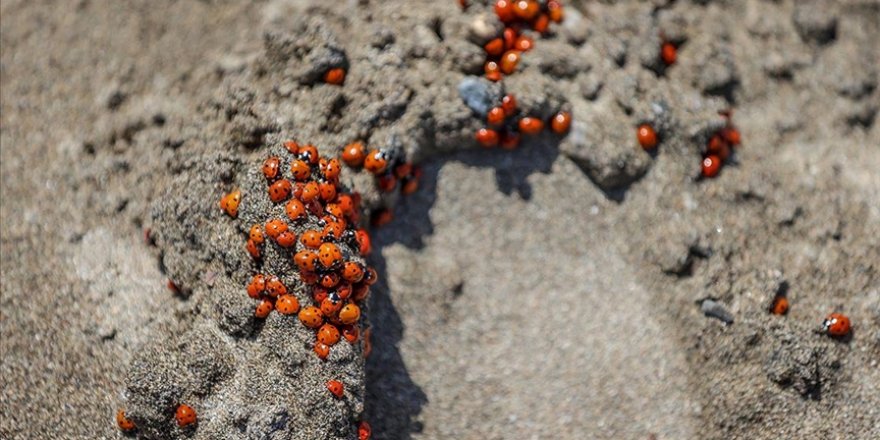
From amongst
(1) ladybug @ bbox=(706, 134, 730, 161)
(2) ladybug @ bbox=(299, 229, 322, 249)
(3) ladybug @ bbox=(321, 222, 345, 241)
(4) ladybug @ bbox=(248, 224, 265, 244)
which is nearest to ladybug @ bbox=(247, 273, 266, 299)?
(4) ladybug @ bbox=(248, 224, 265, 244)

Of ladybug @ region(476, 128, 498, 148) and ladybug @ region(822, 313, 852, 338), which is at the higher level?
ladybug @ region(476, 128, 498, 148)

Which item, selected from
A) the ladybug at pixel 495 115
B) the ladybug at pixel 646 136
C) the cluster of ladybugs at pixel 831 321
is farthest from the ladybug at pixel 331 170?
the cluster of ladybugs at pixel 831 321

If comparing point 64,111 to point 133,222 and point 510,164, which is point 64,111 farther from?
point 510,164

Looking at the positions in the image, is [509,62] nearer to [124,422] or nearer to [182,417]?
[182,417]

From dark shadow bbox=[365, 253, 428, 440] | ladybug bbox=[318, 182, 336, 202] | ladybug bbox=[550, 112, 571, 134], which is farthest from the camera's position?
ladybug bbox=[550, 112, 571, 134]

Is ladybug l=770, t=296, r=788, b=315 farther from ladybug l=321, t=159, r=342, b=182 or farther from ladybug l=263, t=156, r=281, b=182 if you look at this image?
ladybug l=263, t=156, r=281, b=182

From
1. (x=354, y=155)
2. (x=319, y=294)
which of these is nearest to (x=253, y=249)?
(x=319, y=294)
